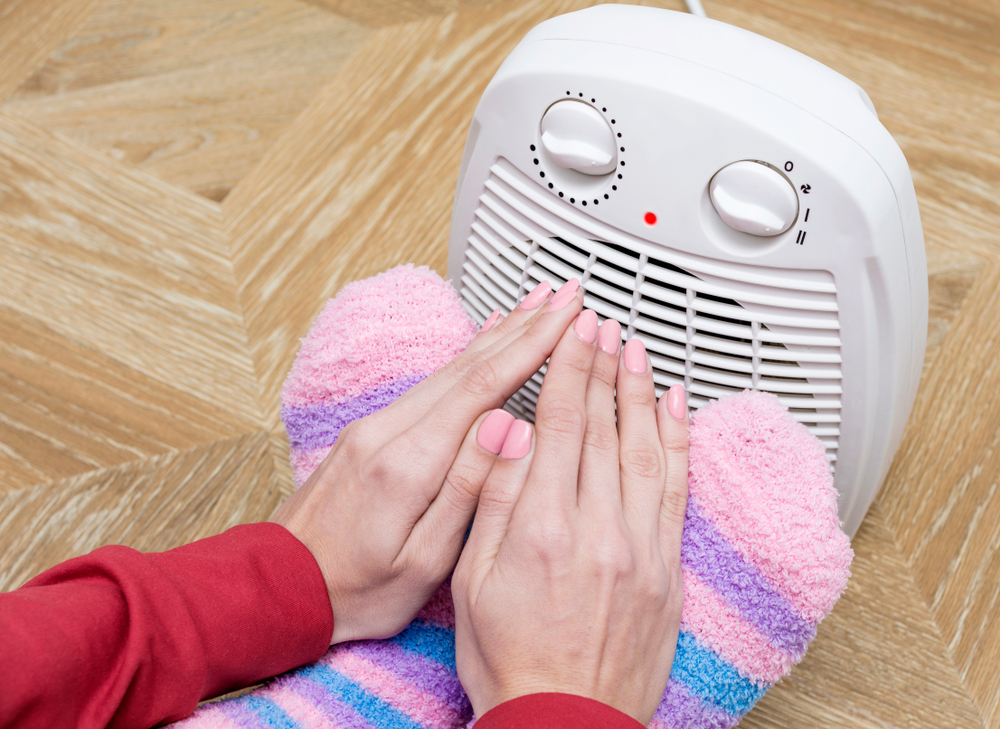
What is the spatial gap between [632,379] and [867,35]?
1.68 ft

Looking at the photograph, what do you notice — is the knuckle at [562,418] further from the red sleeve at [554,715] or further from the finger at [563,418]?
the red sleeve at [554,715]

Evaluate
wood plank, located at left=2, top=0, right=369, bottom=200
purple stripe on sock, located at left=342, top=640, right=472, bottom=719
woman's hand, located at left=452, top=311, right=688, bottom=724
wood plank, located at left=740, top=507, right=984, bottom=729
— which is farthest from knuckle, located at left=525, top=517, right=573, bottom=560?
wood plank, located at left=2, top=0, right=369, bottom=200

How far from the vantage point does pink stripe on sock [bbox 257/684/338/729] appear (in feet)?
1.32

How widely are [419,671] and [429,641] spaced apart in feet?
0.05

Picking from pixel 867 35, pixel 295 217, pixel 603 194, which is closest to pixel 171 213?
pixel 295 217

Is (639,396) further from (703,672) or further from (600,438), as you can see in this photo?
(703,672)

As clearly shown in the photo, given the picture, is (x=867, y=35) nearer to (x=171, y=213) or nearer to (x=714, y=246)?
(x=714, y=246)

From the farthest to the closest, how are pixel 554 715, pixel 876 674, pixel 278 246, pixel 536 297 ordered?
pixel 278 246, pixel 876 674, pixel 536 297, pixel 554 715

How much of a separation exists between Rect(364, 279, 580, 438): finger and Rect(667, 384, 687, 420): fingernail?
70 millimetres

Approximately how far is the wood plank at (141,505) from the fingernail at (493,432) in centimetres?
29

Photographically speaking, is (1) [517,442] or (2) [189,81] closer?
(1) [517,442]

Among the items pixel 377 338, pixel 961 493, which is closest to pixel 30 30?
pixel 377 338

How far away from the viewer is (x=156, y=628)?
14.4 inches

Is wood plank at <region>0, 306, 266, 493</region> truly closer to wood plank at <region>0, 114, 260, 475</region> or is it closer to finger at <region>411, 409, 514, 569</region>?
wood plank at <region>0, 114, 260, 475</region>
